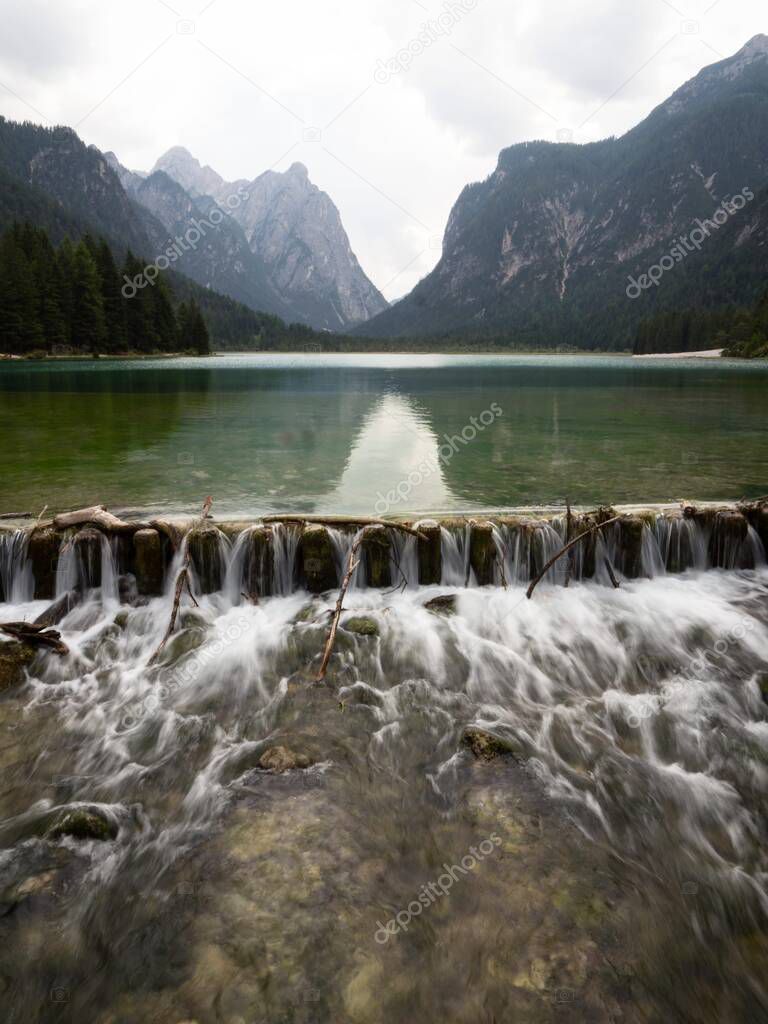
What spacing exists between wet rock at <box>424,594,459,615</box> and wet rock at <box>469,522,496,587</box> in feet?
2.49

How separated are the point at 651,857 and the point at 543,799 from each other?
2.91ft

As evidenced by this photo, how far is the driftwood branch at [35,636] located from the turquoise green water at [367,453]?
413 centimetres

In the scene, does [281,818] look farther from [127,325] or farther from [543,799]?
[127,325]

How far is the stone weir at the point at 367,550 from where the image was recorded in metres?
8.14

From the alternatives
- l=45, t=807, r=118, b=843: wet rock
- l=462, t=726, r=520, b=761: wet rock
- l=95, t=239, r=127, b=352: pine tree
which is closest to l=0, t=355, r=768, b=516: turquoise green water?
l=462, t=726, r=520, b=761: wet rock

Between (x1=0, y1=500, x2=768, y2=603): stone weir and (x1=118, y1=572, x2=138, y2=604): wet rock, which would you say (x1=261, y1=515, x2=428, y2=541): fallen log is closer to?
(x1=0, y1=500, x2=768, y2=603): stone weir

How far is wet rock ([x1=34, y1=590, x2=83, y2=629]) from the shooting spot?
7.36m

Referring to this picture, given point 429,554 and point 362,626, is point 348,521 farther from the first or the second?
point 362,626

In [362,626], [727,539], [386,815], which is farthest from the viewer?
[727,539]

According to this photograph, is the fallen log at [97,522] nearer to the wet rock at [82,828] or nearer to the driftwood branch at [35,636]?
the driftwood branch at [35,636]

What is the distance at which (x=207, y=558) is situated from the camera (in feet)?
27.7

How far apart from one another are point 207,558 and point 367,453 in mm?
9380

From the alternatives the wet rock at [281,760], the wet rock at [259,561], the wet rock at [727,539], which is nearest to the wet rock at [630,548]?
the wet rock at [727,539]

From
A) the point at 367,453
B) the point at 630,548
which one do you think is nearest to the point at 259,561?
the point at 630,548
